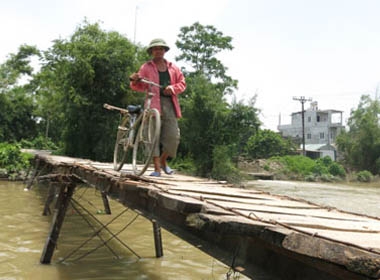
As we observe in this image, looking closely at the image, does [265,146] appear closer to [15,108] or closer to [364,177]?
[364,177]

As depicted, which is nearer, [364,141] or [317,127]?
[364,141]

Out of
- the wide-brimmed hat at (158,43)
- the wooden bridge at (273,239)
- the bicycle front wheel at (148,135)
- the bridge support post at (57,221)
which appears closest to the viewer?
the wooden bridge at (273,239)

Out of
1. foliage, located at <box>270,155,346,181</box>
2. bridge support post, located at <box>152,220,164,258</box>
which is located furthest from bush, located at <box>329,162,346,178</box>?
bridge support post, located at <box>152,220,164,258</box>

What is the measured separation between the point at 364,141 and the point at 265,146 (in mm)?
8828

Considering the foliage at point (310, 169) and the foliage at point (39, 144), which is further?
the foliage at point (310, 169)

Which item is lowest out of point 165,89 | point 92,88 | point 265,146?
point 165,89

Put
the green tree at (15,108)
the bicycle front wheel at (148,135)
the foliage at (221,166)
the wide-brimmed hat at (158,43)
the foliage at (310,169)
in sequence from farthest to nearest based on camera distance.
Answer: the foliage at (310,169) < the green tree at (15,108) < the foliage at (221,166) < the wide-brimmed hat at (158,43) < the bicycle front wheel at (148,135)

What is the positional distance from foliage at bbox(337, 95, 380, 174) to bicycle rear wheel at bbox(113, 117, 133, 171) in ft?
118

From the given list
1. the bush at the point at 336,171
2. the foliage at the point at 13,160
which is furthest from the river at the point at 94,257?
the bush at the point at 336,171

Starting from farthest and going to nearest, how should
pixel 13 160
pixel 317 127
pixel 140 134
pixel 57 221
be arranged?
pixel 317 127, pixel 13 160, pixel 57 221, pixel 140 134

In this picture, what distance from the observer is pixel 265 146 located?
38.8 meters

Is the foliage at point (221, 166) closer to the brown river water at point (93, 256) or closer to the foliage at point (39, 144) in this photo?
the foliage at point (39, 144)

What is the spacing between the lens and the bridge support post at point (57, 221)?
5805 millimetres

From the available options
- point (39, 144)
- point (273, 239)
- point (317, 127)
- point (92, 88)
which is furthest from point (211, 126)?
point (317, 127)
